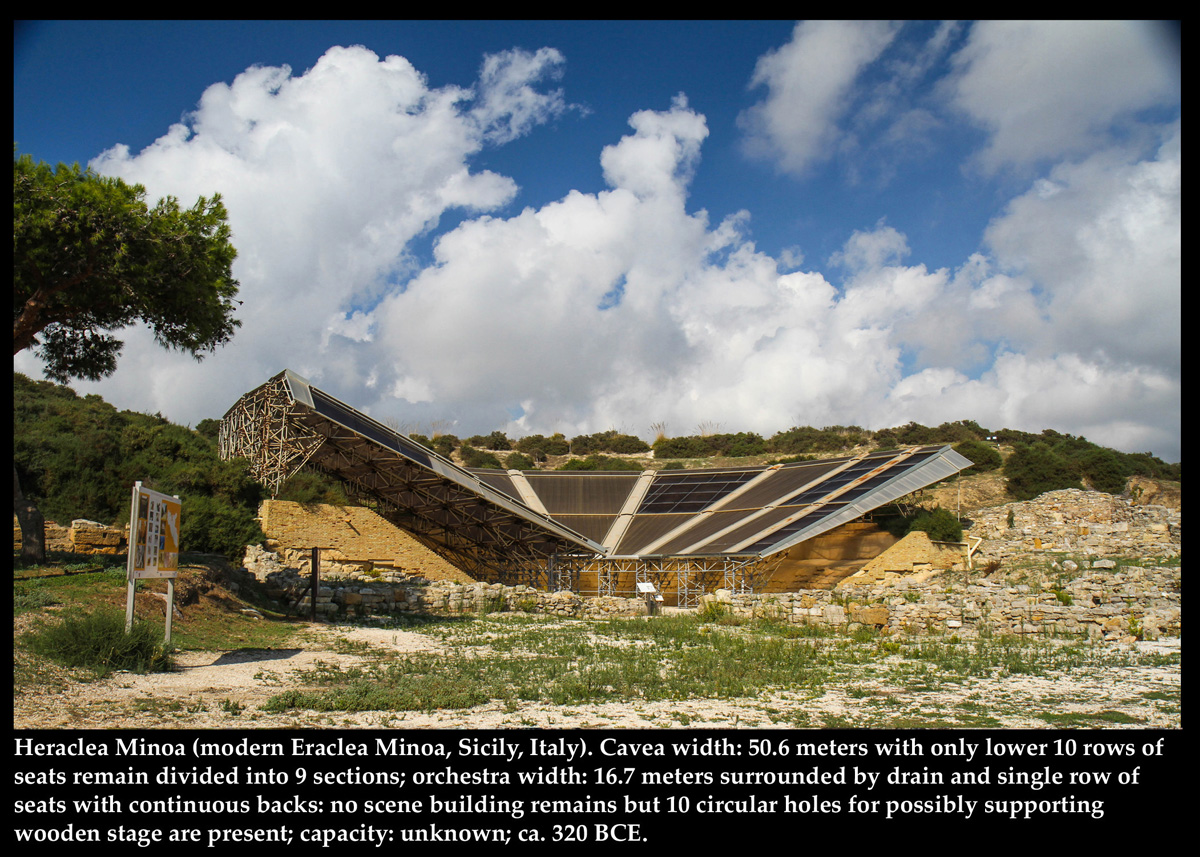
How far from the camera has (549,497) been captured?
32.3m

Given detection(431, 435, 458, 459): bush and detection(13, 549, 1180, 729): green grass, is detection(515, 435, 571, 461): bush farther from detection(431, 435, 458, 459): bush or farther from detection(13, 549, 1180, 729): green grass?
detection(13, 549, 1180, 729): green grass

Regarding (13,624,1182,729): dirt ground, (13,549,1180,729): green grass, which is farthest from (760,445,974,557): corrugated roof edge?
(13,624,1182,729): dirt ground

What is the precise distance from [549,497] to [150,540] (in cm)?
2324

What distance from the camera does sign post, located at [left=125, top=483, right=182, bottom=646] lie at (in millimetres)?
8922

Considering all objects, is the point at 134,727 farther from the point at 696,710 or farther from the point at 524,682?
the point at 696,710

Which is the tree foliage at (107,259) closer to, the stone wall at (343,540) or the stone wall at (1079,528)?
the stone wall at (343,540)

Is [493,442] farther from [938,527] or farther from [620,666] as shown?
[620,666]

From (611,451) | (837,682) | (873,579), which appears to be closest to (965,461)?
(873,579)

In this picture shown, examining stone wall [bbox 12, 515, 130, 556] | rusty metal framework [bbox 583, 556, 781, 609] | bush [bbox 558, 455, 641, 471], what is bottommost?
rusty metal framework [bbox 583, 556, 781, 609]

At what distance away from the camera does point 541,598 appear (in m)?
21.9

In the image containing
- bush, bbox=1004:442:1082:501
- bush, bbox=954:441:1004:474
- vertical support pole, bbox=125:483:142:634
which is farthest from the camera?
bush, bbox=954:441:1004:474

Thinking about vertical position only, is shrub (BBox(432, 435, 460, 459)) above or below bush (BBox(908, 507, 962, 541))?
above

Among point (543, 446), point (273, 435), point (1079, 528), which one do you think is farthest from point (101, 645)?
point (543, 446)

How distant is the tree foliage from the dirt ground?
26.3 ft
